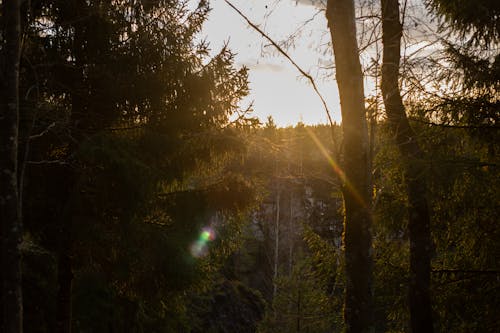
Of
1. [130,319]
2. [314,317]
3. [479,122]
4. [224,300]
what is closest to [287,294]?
[314,317]

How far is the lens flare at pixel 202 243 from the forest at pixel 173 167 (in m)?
0.06

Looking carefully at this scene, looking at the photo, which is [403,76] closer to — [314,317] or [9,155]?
[9,155]

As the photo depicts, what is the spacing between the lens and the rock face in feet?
63.5

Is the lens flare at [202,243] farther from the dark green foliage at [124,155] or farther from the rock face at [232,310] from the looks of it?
the rock face at [232,310]

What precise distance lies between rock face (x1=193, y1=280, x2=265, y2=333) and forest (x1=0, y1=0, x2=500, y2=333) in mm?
9196

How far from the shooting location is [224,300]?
67.2 feet

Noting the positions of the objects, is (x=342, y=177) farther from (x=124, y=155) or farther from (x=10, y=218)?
(x=124, y=155)

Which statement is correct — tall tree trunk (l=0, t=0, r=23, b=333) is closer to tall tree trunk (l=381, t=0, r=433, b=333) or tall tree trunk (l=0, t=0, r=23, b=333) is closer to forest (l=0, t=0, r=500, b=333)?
forest (l=0, t=0, r=500, b=333)

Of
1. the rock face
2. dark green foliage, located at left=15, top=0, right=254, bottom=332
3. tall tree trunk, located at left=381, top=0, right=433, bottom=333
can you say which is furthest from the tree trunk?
the rock face

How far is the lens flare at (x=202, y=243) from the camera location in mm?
8626

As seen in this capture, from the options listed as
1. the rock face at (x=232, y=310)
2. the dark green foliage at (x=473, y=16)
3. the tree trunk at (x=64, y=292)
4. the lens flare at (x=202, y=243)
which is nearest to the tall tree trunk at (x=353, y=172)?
the dark green foliage at (x=473, y=16)

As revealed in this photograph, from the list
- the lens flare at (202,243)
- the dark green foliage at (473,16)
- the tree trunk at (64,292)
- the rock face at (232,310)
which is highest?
the dark green foliage at (473,16)

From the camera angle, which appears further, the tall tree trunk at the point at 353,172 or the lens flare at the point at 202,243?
the lens flare at the point at 202,243

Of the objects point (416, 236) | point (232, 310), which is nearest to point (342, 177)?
point (416, 236)
